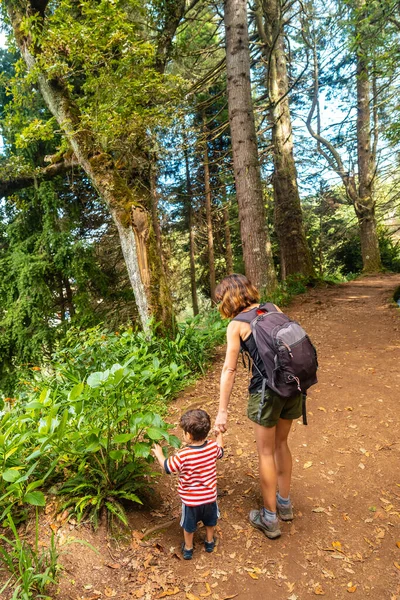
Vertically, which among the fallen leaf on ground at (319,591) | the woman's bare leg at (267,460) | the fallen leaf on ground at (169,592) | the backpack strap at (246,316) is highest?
the backpack strap at (246,316)

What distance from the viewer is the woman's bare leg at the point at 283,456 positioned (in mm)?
2480

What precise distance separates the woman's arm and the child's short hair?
142 mm

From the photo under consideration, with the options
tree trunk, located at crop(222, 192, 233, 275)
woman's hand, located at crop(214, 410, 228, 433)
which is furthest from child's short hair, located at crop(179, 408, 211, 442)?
tree trunk, located at crop(222, 192, 233, 275)

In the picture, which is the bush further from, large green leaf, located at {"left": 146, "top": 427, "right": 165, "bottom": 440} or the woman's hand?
the woman's hand

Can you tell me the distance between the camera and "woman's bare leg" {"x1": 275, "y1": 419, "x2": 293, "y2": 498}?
8.14 feet

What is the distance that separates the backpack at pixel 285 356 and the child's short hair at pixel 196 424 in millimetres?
474

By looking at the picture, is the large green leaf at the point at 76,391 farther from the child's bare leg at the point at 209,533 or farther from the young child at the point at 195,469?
the child's bare leg at the point at 209,533

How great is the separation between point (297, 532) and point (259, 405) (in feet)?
3.58

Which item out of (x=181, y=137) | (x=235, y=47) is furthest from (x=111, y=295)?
(x=235, y=47)

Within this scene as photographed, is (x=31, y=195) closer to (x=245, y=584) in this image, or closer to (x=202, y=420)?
(x=202, y=420)

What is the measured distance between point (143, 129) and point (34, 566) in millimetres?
6442

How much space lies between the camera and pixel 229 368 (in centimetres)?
237

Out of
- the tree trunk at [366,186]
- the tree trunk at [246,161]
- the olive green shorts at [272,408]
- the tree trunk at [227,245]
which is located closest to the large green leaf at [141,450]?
the olive green shorts at [272,408]

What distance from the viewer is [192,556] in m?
2.38
